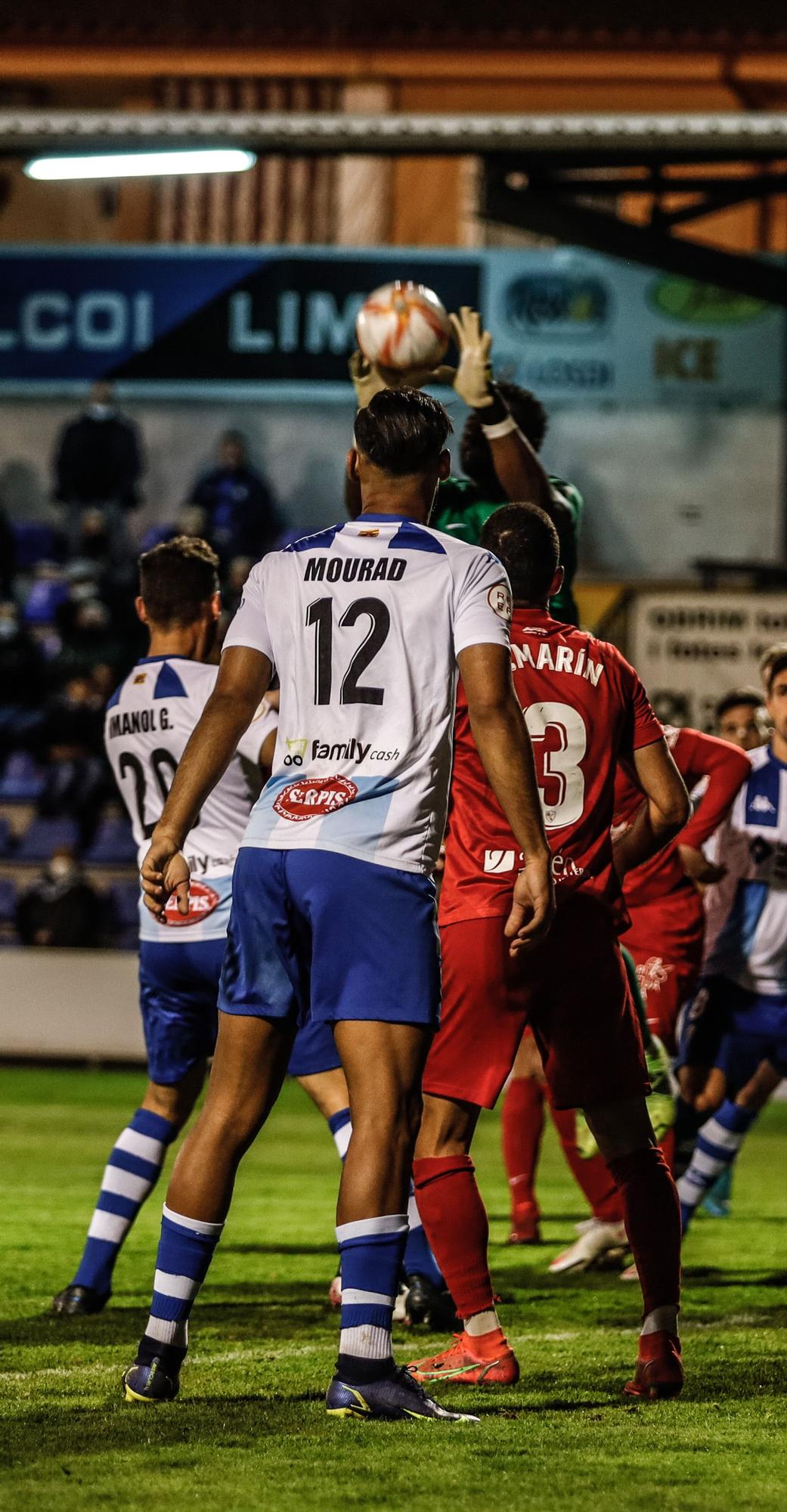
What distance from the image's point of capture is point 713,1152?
22.9 feet

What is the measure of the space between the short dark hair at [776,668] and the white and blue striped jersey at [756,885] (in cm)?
26

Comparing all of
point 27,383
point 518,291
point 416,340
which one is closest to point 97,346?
point 27,383

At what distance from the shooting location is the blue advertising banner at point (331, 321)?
19312 millimetres

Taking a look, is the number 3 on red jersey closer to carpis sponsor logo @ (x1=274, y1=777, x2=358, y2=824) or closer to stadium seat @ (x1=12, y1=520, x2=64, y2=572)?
carpis sponsor logo @ (x1=274, y1=777, x2=358, y2=824)

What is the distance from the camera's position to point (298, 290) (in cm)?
1945

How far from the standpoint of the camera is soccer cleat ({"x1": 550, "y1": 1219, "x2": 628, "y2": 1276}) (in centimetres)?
647

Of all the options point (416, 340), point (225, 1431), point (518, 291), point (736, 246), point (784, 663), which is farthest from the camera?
point (736, 246)

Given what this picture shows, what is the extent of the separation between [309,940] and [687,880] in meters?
3.05

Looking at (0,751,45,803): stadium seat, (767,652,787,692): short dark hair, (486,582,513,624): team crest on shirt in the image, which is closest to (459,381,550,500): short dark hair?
(767,652,787,692): short dark hair

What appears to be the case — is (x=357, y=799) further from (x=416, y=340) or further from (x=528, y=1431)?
(x=416, y=340)

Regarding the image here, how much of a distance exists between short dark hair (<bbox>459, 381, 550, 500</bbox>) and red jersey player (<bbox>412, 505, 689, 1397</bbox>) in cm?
131

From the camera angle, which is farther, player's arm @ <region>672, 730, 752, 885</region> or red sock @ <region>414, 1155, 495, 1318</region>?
player's arm @ <region>672, 730, 752, 885</region>

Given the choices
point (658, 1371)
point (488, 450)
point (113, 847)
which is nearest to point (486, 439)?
point (488, 450)

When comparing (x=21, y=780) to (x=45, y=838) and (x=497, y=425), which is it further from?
(x=497, y=425)
